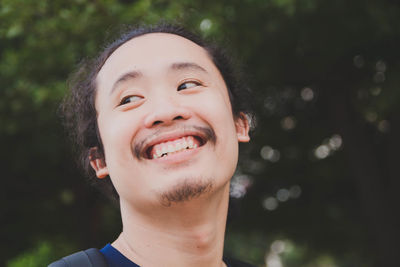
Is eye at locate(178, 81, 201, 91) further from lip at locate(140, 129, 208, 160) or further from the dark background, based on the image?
the dark background

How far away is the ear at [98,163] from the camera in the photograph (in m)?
2.37

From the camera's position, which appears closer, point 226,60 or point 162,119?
point 162,119

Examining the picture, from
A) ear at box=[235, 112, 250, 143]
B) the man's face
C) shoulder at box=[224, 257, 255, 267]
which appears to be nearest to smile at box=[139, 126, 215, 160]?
the man's face

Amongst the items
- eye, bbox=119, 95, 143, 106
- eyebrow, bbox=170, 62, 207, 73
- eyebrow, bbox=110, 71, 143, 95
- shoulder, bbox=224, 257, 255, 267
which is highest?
eyebrow, bbox=170, 62, 207, 73

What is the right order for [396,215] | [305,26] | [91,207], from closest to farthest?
[305,26] → [396,215] → [91,207]

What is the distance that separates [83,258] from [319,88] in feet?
20.9

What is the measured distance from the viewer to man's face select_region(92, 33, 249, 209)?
197 centimetres

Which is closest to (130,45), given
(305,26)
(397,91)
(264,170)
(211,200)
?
(211,200)

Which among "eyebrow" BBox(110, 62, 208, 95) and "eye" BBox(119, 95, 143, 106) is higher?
"eyebrow" BBox(110, 62, 208, 95)

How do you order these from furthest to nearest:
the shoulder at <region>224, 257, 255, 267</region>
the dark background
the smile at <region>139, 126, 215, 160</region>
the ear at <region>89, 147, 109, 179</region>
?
1. the dark background
2. the shoulder at <region>224, 257, 255, 267</region>
3. the ear at <region>89, 147, 109, 179</region>
4. the smile at <region>139, 126, 215, 160</region>

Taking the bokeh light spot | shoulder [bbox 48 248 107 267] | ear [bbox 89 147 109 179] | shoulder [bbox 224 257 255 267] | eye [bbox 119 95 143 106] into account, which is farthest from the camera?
the bokeh light spot

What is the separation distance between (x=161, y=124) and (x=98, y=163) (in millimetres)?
539

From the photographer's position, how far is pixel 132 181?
2.01m

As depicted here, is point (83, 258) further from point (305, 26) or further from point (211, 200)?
point (305, 26)
